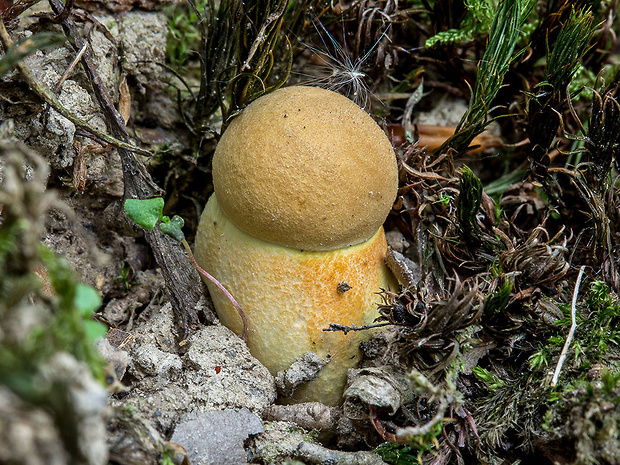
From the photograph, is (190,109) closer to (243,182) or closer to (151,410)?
(243,182)

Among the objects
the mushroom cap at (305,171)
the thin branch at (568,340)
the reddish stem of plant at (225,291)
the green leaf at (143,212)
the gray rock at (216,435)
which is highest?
the mushroom cap at (305,171)

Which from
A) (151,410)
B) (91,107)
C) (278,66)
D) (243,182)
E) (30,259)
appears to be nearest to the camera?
(30,259)

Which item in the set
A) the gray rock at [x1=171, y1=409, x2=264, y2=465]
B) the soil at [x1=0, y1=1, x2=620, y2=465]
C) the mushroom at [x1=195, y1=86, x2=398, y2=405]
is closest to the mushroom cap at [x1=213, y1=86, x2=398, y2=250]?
the mushroom at [x1=195, y1=86, x2=398, y2=405]

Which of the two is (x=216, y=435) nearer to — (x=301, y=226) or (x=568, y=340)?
(x=301, y=226)

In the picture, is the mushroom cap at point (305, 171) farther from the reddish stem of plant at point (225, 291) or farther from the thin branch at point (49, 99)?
the thin branch at point (49, 99)

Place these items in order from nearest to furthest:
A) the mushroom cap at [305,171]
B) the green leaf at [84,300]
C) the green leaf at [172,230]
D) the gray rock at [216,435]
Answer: the green leaf at [84,300] → the gray rock at [216,435] → the mushroom cap at [305,171] → the green leaf at [172,230]

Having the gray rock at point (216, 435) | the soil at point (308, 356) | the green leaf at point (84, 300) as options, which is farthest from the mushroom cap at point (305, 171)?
the green leaf at point (84, 300)

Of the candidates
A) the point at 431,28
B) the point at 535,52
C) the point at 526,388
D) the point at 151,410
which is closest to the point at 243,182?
the point at 151,410
